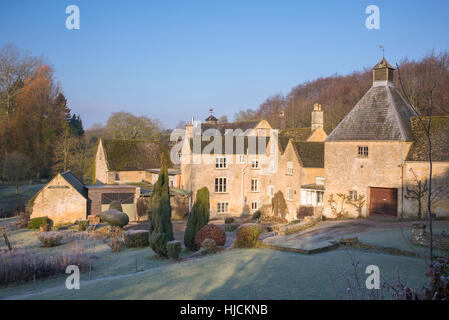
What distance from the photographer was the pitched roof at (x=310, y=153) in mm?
33281

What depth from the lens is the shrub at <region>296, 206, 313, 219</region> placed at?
32.0 meters

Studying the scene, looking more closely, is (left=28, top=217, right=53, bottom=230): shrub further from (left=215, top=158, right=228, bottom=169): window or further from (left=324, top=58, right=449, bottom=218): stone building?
(left=324, top=58, right=449, bottom=218): stone building

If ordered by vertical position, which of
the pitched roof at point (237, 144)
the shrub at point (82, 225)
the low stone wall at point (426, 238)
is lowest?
the shrub at point (82, 225)

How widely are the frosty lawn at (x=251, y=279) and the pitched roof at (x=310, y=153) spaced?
1837cm

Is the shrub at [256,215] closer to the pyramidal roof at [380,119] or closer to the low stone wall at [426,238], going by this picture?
the pyramidal roof at [380,119]

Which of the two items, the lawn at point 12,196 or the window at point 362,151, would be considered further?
the lawn at point 12,196

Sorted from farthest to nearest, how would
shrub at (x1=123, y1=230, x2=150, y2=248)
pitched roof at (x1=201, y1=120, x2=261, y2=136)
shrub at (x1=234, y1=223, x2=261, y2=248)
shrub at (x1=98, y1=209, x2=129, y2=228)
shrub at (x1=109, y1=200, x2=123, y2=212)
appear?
pitched roof at (x1=201, y1=120, x2=261, y2=136)
shrub at (x1=109, y1=200, x2=123, y2=212)
shrub at (x1=98, y1=209, x2=129, y2=228)
shrub at (x1=123, y1=230, x2=150, y2=248)
shrub at (x1=234, y1=223, x2=261, y2=248)

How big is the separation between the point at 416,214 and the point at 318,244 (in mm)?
11311

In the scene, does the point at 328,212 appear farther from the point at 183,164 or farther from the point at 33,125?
the point at 33,125

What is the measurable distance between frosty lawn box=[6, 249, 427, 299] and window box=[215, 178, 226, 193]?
75.6 feet

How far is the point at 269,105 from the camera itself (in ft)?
348

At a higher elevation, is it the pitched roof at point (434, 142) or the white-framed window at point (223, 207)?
the pitched roof at point (434, 142)

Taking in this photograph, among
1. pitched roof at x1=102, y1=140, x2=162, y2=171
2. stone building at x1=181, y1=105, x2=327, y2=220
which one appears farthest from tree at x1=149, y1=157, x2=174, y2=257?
pitched roof at x1=102, y1=140, x2=162, y2=171

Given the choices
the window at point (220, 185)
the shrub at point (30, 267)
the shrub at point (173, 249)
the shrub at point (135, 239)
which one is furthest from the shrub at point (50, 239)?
the window at point (220, 185)
